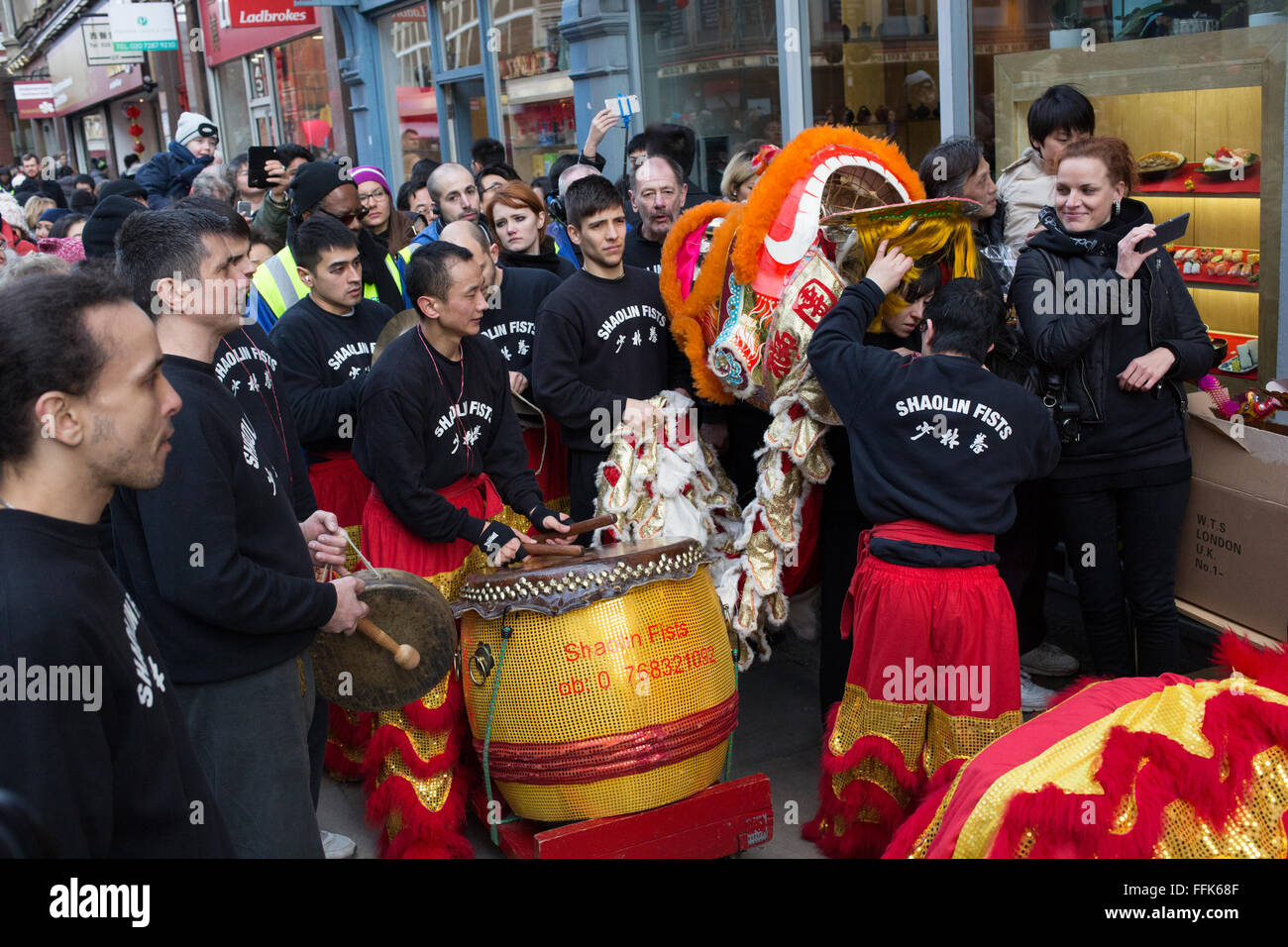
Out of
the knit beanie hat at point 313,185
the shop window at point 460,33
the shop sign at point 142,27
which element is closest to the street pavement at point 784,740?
the knit beanie hat at point 313,185

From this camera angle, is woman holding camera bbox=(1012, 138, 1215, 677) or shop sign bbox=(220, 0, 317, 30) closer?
woman holding camera bbox=(1012, 138, 1215, 677)

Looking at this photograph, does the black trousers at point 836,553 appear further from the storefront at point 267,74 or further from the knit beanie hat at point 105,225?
the storefront at point 267,74

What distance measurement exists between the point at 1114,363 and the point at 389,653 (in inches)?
95.3

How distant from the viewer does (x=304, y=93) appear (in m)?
17.3

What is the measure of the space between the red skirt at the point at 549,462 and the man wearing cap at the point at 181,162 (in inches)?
281

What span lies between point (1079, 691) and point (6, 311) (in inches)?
77.5

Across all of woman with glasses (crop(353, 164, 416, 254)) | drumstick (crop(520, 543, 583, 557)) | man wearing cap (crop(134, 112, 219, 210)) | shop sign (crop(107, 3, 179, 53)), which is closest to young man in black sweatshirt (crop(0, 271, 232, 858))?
drumstick (crop(520, 543, 583, 557))

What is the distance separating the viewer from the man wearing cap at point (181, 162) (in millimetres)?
11203

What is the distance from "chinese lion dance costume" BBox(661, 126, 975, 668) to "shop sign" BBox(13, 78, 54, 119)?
108 feet

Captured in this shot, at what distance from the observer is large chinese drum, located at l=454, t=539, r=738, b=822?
3.11m

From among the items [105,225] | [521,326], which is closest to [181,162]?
[105,225]

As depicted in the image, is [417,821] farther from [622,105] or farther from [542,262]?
[622,105]

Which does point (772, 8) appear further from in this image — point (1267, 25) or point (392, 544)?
point (392, 544)

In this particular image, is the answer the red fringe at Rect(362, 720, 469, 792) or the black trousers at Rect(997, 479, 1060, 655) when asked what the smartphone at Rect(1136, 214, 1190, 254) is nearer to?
the black trousers at Rect(997, 479, 1060, 655)
